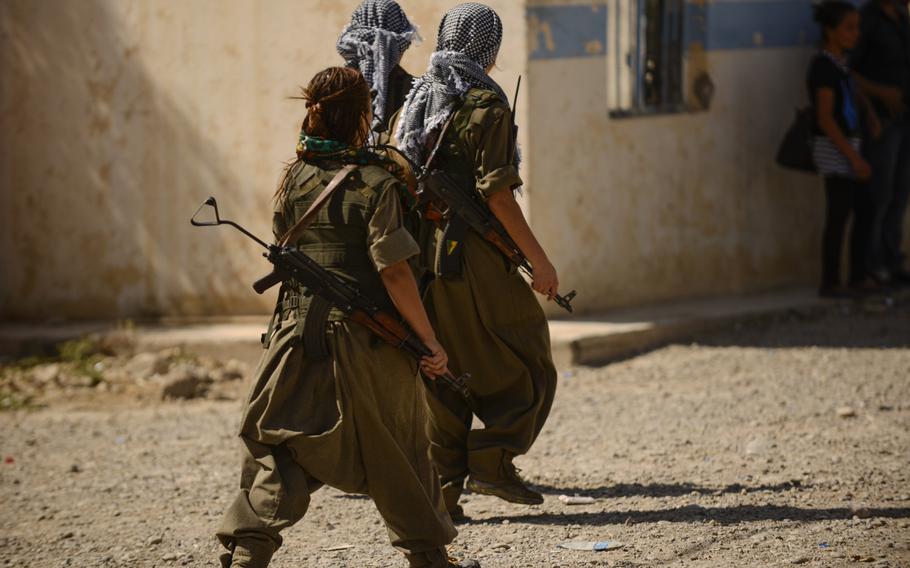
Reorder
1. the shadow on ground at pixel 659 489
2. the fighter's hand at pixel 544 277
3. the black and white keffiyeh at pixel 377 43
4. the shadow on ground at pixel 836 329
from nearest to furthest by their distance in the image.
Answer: the fighter's hand at pixel 544 277 < the black and white keffiyeh at pixel 377 43 < the shadow on ground at pixel 659 489 < the shadow on ground at pixel 836 329

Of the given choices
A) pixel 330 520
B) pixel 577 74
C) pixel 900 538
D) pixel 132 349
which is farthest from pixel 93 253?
pixel 900 538

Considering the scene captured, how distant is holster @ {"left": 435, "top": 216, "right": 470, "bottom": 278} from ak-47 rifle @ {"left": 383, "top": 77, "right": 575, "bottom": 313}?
3cm

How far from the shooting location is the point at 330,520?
504 cm

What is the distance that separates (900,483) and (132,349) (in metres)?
4.57

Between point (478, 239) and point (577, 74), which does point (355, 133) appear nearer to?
point (478, 239)

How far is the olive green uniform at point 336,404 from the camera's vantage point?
371cm

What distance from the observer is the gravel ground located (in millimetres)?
4617

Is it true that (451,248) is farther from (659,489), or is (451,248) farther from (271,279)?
(659,489)

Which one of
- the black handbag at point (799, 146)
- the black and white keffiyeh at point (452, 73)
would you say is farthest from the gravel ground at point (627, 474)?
the black and white keffiyeh at point (452, 73)

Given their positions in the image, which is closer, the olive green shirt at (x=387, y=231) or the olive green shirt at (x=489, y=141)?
the olive green shirt at (x=387, y=231)

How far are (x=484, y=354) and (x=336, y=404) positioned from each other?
1.11 metres

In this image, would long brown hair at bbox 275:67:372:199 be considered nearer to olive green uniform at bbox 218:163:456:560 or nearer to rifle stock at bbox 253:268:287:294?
olive green uniform at bbox 218:163:456:560

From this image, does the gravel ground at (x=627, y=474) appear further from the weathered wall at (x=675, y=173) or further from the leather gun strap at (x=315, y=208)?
the leather gun strap at (x=315, y=208)

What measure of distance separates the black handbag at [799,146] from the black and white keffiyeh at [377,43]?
402cm
